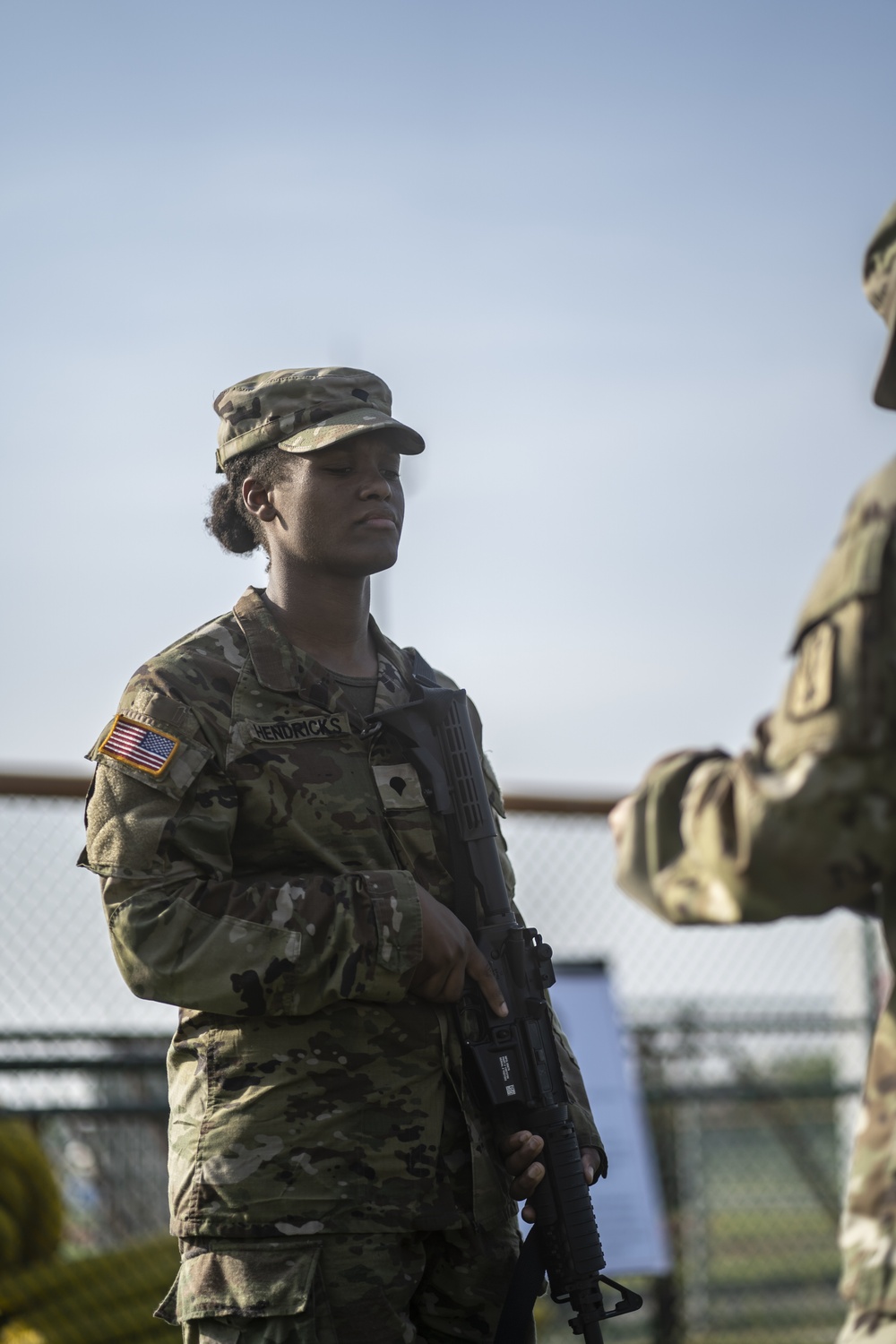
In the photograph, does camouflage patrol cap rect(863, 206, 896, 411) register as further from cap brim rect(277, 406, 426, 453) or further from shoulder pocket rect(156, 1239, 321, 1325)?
shoulder pocket rect(156, 1239, 321, 1325)

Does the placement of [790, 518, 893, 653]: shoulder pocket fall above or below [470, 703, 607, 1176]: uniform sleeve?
above

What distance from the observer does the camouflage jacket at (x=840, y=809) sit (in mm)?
1735

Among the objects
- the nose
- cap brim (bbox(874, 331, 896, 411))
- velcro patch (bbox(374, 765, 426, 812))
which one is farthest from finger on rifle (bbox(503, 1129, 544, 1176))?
cap brim (bbox(874, 331, 896, 411))

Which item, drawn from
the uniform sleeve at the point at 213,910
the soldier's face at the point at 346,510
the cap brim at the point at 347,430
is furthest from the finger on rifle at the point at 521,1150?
the cap brim at the point at 347,430

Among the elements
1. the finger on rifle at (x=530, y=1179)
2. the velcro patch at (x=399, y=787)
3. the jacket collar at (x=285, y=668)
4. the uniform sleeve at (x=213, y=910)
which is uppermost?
the jacket collar at (x=285, y=668)

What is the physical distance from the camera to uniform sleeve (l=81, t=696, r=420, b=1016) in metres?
2.55

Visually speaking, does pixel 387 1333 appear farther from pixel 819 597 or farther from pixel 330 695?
pixel 819 597

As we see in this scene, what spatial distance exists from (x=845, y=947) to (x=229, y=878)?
3919 mm

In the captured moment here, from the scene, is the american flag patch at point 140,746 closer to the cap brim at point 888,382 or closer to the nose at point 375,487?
the nose at point 375,487

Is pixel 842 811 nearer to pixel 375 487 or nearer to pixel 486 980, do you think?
pixel 486 980

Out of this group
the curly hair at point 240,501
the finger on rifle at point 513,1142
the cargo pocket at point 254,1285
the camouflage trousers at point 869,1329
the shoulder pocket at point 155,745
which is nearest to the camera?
the camouflage trousers at point 869,1329

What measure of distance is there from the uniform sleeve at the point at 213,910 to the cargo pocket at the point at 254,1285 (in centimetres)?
39

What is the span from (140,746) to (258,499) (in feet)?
2.27

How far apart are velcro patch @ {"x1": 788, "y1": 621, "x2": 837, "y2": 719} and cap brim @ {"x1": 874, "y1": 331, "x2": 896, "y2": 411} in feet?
1.38
